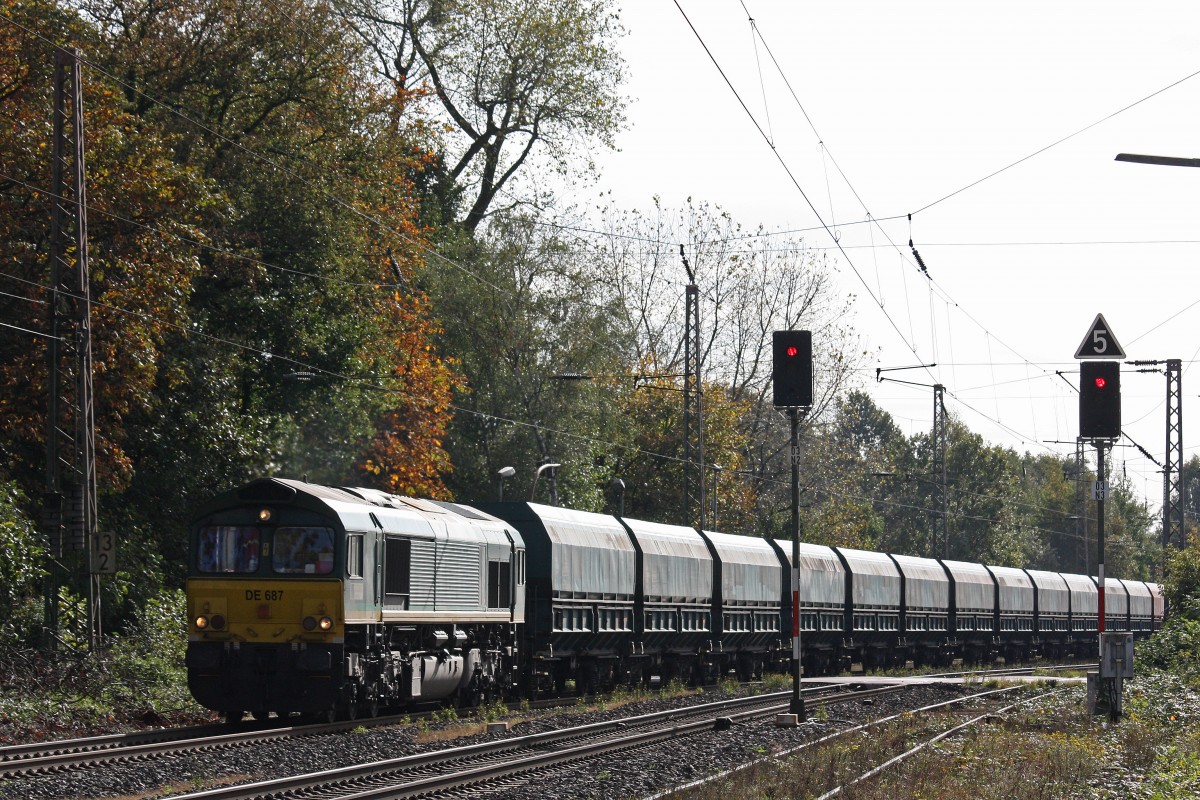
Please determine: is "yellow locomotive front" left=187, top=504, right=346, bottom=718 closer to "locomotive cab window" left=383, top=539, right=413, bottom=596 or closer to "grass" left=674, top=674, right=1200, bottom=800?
"locomotive cab window" left=383, top=539, right=413, bottom=596

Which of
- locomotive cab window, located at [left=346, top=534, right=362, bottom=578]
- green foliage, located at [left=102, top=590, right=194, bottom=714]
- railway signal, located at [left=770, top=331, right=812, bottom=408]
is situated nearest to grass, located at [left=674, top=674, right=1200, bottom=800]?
railway signal, located at [left=770, top=331, right=812, bottom=408]

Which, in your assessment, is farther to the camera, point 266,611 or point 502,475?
point 502,475

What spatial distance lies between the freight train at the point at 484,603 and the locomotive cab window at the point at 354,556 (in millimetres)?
48

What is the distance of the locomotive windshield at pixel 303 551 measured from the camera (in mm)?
21188

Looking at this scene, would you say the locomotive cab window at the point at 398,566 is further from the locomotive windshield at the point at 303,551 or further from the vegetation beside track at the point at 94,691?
the vegetation beside track at the point at 94,691

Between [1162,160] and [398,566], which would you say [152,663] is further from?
[1162,160]

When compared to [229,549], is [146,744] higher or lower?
lower

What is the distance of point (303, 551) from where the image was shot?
69.9 feet

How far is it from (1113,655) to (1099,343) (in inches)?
182

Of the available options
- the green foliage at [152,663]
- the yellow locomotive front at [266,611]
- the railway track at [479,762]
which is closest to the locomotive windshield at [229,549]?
the yellow locomotive front at [266,611]

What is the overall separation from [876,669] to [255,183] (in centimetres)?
2272

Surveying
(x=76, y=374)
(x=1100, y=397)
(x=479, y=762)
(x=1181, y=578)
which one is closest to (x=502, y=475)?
(x=76, y=374)

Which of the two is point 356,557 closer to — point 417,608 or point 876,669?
point 417,608

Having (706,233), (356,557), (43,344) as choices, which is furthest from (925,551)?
(356,557)
